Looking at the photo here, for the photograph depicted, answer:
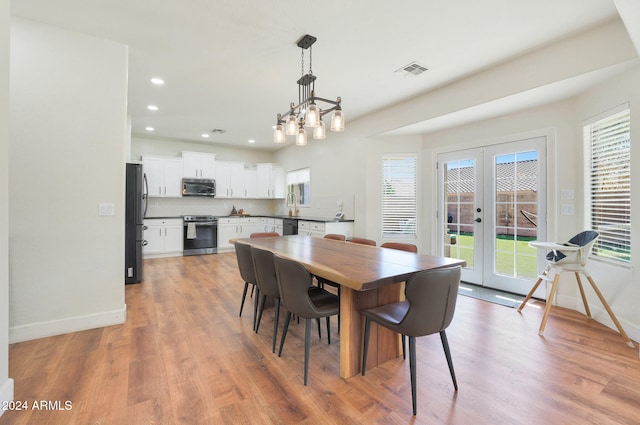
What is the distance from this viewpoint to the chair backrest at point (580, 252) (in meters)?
2.53

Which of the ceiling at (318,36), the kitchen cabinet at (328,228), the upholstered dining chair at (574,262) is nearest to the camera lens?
the ceiling at (318,36)

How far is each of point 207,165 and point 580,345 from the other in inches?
268

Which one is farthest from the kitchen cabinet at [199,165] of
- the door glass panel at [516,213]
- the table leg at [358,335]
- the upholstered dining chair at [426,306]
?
the upholstered dining chair at [426,306]

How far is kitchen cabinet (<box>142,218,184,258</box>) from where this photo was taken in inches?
228

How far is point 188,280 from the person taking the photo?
425 cm

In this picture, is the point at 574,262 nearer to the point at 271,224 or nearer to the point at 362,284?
the point at 362,284

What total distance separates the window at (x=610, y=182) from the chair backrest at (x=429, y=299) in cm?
217

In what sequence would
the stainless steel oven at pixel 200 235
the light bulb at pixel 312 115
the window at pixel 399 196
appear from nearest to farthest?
1. the light bulb at pixel 312 115
2. the window at pixel 399 196
3. the stainless steel oven at pixel 200 235

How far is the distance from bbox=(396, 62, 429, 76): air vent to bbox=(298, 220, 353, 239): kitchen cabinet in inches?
100

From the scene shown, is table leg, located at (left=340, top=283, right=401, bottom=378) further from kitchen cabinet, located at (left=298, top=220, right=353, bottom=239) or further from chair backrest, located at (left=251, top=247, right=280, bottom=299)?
→ kitchen cabinet, located at (left=298, top=220, right=353, bottom=239)

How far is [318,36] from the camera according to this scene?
100.0 inches

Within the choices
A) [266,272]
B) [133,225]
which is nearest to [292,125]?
[266,272]

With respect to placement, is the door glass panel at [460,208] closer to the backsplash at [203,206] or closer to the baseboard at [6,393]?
the backsplash at [203,206]

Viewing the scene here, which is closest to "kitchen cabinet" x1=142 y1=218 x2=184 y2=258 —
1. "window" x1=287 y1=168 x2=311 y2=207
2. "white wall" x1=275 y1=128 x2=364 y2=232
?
"window" x1=287 y1=168 x2=311 y2=207
